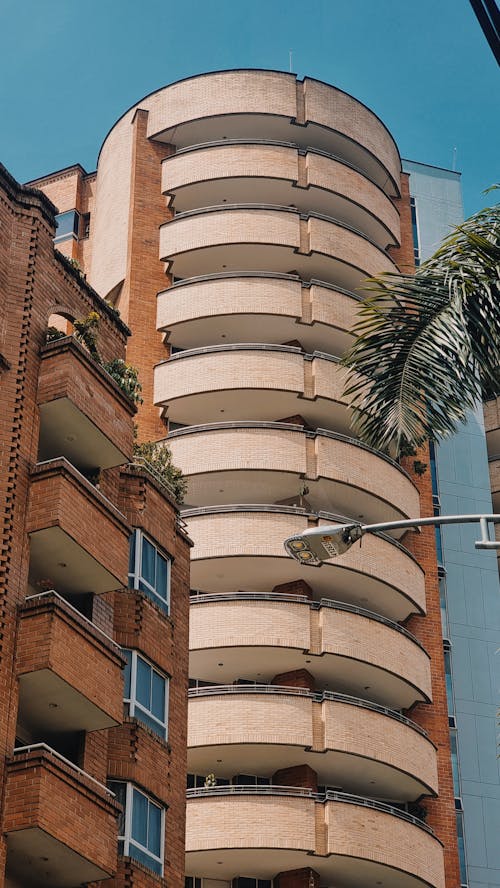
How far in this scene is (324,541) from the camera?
18109 mm

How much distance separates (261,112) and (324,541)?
40.2 meters

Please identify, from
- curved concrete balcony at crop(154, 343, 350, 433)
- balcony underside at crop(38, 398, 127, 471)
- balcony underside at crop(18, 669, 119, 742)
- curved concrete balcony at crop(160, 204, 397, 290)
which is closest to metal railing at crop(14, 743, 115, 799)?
balcony underside at crop(18, 669, 119, 742)

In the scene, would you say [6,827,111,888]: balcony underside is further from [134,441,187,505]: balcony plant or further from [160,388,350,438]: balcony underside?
[160,388,350,438]: balcony underside

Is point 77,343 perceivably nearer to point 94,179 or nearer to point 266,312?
point 266,312

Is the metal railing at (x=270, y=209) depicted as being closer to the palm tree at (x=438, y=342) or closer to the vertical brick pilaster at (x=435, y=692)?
the vertical brick pilaster at (x=435, y=692)

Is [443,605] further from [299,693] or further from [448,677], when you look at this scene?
[299,693]

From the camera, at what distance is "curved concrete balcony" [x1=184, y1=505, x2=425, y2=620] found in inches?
1829

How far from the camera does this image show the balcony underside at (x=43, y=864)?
24.9 metres

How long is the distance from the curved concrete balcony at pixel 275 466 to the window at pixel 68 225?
15.1 metres

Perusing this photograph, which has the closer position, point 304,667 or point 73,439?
point 73,439

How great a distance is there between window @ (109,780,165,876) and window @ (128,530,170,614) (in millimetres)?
4154

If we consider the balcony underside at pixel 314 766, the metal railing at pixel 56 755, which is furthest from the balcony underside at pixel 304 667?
the metal railing at pixel 56 755

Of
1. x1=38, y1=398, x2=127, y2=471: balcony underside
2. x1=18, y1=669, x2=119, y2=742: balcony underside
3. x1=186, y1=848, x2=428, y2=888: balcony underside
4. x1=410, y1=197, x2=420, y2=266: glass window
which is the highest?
x1=410, y1=197, x2=420, y2=266: glass window

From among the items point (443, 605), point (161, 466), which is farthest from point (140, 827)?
point (443, 605)
